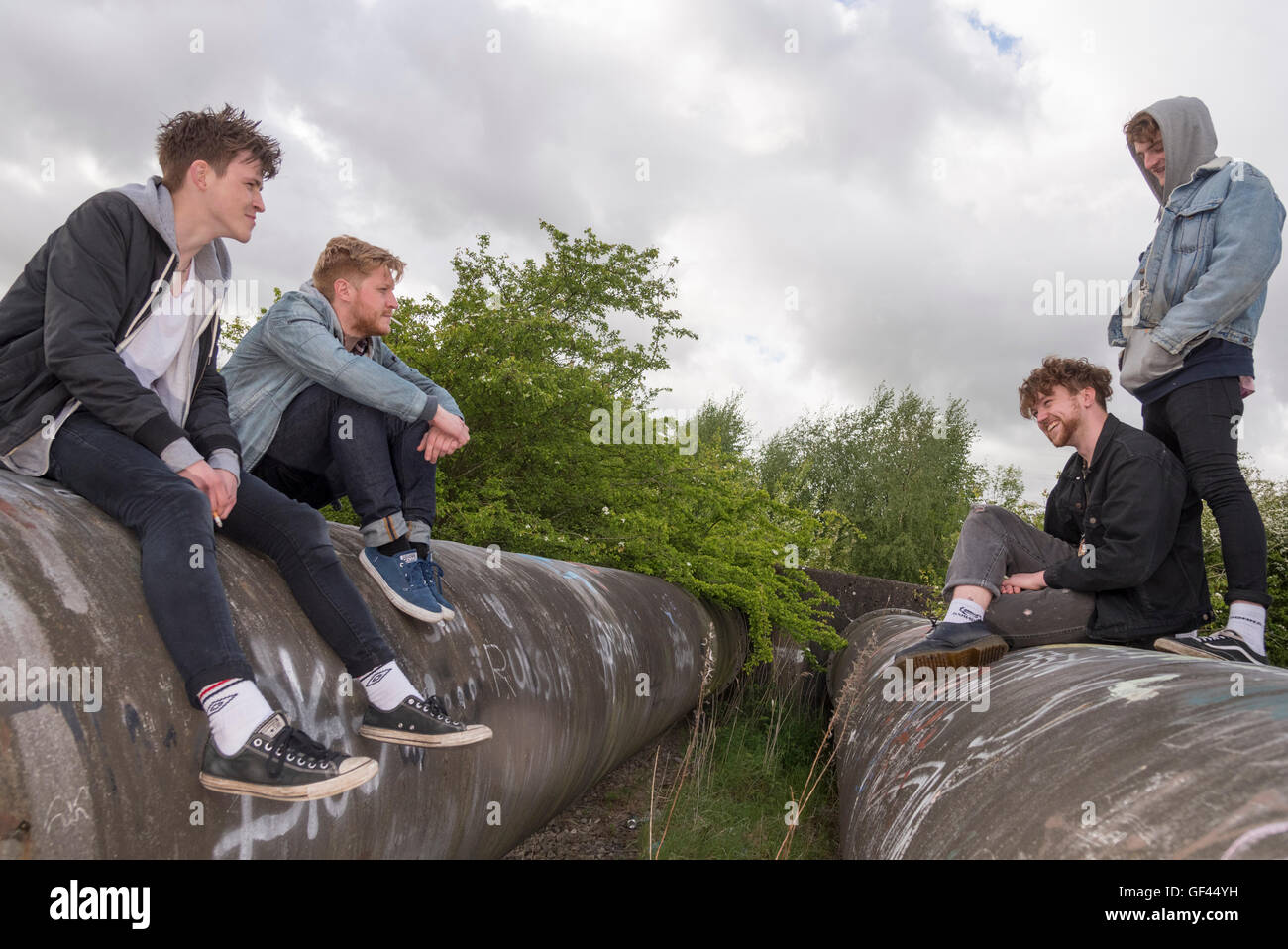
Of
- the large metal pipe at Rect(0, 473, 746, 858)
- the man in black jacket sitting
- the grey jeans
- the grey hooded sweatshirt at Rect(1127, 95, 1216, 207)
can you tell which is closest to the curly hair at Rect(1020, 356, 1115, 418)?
the man in black jacket sitting

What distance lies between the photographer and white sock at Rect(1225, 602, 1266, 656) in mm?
2348

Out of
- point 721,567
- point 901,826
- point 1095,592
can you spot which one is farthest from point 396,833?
point 721,567

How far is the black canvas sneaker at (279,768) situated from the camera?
133 cm

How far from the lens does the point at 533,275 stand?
1407cm

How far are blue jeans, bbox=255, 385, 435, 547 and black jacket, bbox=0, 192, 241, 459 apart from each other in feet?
2.27

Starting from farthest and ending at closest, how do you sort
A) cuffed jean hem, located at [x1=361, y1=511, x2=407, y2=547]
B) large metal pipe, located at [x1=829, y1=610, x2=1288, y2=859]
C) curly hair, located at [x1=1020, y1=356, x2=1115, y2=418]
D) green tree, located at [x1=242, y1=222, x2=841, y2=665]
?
green tree, located at [x1=242, y1=222, x2=841, y2=665]
curly hair, located at [x1=1020, y1=356, x2=1115, y2=418]
cuffed jean hem, located at [x1=361, y1=511, x2=407, y2=547]
large metal pipe, located at [x1=829, y1=610, x2=1288, y2=859]

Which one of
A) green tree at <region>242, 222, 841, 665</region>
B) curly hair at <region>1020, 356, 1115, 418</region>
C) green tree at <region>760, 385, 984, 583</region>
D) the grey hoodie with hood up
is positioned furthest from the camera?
green tree at <region>760, 385, 984, 583</region>

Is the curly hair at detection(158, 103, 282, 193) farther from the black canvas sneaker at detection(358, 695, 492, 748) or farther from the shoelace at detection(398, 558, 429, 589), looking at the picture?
the black canvas sneaker at detection(358, 695, 492, 748)

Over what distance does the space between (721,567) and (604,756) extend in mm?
3184

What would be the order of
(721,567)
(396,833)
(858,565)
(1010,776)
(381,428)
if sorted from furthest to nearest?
(858,565)
(721,567)
(381,428)
(396,833)
(1010,776)

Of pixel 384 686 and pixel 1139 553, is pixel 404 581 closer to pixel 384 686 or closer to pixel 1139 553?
pixel 384 686

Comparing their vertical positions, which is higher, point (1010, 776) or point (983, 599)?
point (983, 599)
